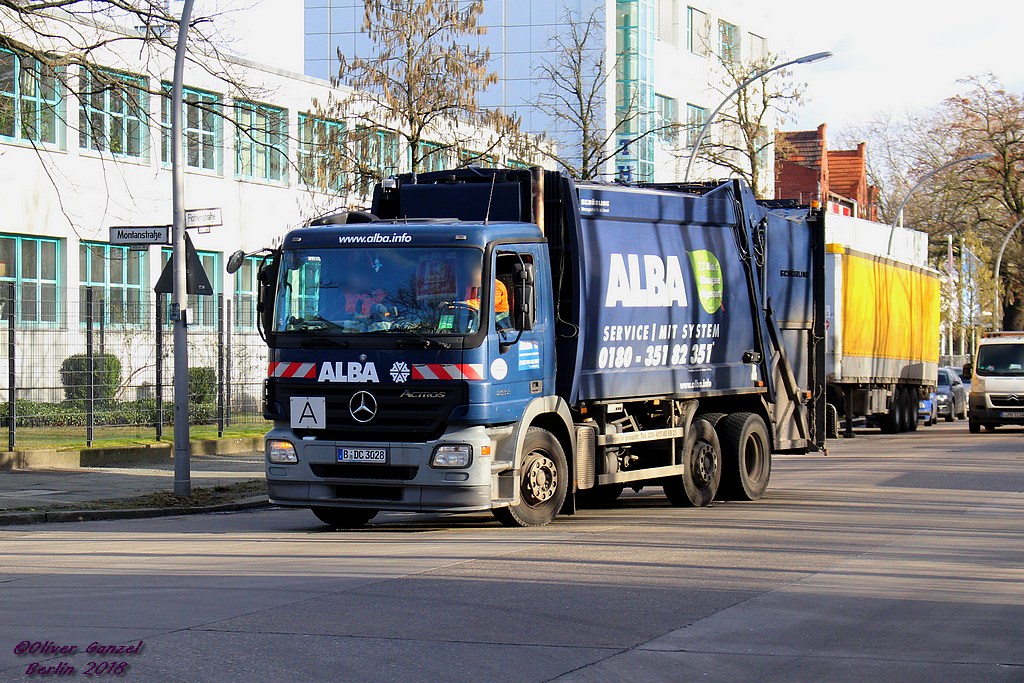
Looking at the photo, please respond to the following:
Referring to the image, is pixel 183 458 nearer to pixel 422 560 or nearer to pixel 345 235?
pixel 345 235

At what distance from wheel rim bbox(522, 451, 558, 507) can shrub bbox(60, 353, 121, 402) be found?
1072cm

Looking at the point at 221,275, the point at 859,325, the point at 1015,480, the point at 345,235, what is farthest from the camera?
the point at 221,275

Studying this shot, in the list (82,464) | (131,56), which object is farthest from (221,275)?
(82,464)

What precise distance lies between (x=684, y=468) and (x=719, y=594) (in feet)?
19.0

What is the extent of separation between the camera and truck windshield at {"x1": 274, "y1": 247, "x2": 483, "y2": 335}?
40.5 ft

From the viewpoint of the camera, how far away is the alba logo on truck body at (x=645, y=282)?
46.1 ft

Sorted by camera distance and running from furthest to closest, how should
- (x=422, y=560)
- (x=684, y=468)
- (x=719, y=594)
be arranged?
(x=684, y=468), (x=422, y=560), (x=719, y=594)

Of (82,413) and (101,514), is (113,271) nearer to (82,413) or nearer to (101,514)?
(82,413)

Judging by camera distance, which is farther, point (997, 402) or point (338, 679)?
point (997, 402)

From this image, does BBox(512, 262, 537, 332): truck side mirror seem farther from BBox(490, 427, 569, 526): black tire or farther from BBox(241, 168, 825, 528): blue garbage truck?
BBox(490, 427, 569, 526): black tire

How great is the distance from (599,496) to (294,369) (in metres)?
5.05

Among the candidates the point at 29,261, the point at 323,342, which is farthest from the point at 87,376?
the point at 323,342

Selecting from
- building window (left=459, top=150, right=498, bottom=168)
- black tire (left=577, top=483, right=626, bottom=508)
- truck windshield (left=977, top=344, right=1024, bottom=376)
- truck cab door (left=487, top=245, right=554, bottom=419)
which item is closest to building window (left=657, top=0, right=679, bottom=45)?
truck windshield (left=977, top=344, right=1024, bottom=376)

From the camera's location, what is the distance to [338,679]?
6.73 meters
